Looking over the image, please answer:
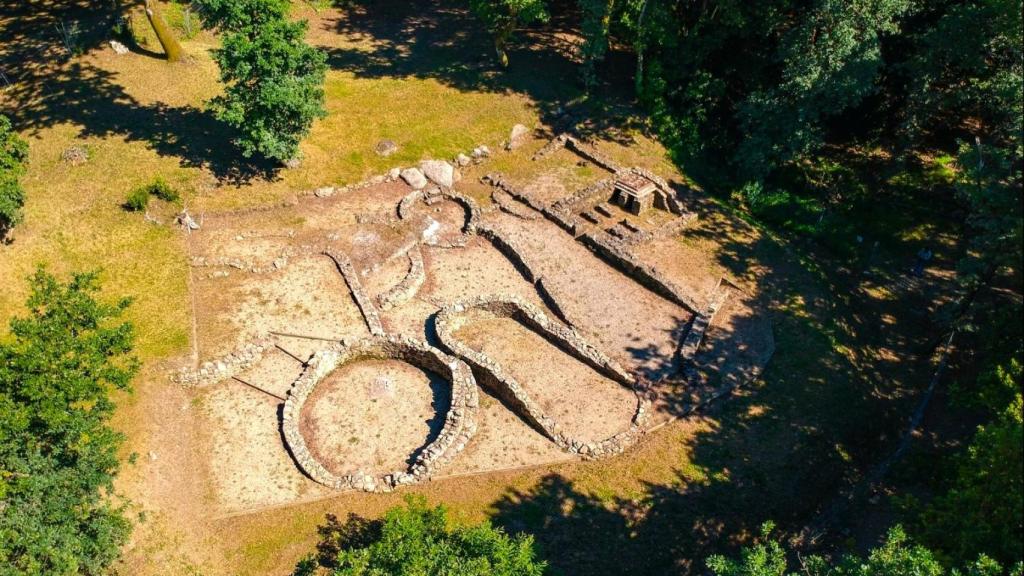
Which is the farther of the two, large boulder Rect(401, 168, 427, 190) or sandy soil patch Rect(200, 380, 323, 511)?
large boulder Rect(401, 168, 427, 190)

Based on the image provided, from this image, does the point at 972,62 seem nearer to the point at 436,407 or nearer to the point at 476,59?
the point at 476,59

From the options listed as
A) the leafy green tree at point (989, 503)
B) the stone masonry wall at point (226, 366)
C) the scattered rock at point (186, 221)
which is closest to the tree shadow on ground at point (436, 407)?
the stone masonry wall at point (226, 366)

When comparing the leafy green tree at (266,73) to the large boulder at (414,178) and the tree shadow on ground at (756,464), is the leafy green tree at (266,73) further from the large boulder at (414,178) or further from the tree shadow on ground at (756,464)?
the tree shadow on ground at (756,464)

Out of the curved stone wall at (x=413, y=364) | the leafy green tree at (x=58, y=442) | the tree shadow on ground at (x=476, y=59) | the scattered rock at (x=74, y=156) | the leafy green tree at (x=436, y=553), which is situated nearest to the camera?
the leafy green tree at (x=436, y=553)

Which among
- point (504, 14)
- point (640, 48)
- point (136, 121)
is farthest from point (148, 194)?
point (640, 48)

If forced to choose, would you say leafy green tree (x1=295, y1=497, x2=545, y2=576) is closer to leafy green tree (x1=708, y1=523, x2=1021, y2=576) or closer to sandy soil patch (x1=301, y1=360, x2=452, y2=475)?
leafy green tree (x1=708, y1=523, x2=1021, y2=576)

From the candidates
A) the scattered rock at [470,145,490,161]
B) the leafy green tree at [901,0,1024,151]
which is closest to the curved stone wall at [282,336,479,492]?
the scattered rock at [470,145,490,161]
